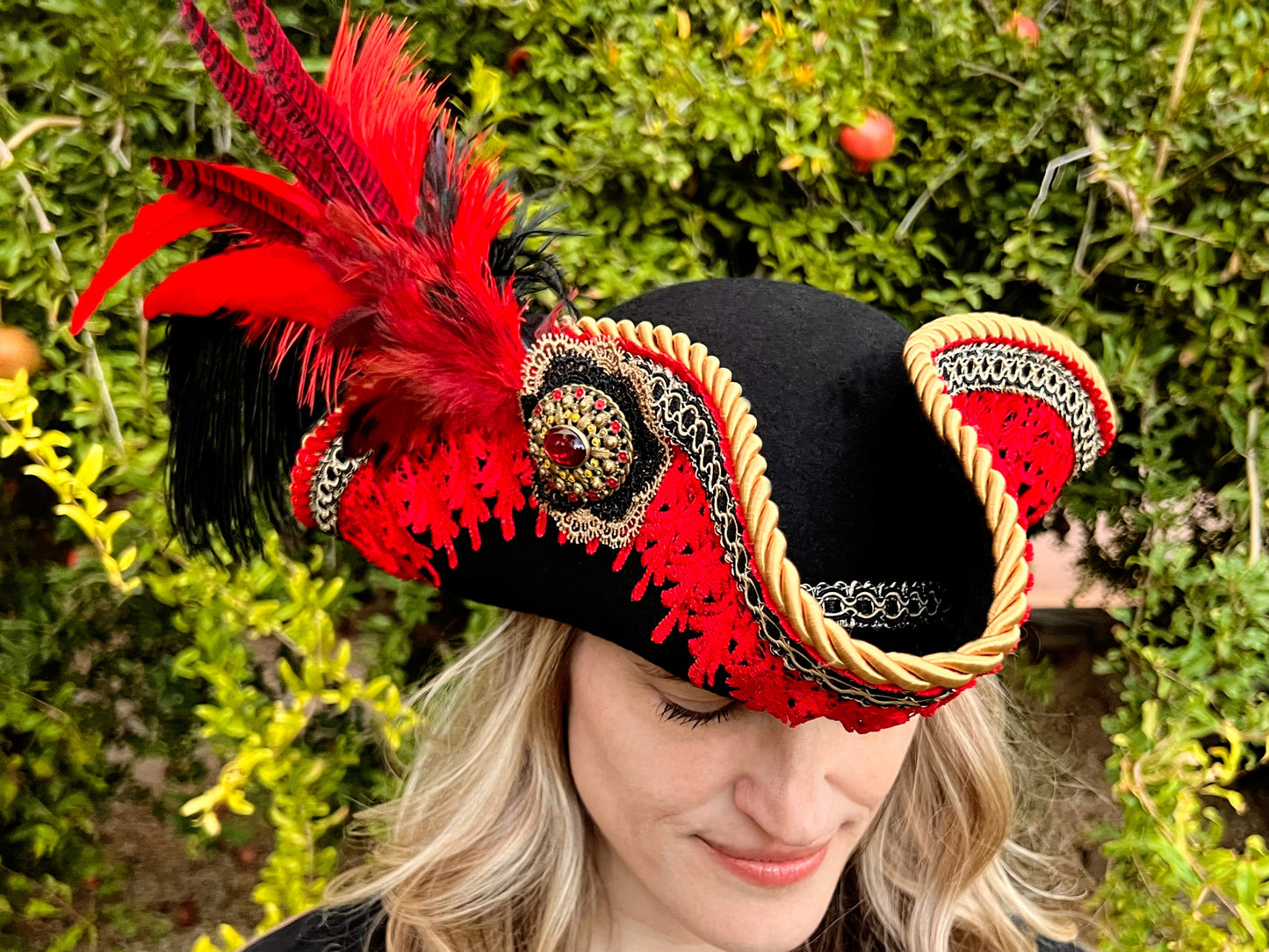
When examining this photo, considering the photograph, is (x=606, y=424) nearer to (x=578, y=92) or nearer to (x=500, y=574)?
(x=500, y=574)

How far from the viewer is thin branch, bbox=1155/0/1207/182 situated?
1.46 m

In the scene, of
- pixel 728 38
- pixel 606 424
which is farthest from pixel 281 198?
pixel 728 38

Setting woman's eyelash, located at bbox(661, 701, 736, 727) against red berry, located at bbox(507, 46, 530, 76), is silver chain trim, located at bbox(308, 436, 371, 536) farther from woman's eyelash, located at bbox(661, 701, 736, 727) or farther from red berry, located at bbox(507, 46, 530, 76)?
red berry, located at bbox(507, 46, 530, 76)

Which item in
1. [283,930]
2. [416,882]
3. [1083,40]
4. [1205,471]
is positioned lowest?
[283,930]

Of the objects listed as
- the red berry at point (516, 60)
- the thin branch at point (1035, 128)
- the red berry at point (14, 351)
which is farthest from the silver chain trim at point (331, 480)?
the thin branch at point (1035, 128)

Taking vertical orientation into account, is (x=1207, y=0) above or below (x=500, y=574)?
above

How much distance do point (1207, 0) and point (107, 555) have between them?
173 centimetres

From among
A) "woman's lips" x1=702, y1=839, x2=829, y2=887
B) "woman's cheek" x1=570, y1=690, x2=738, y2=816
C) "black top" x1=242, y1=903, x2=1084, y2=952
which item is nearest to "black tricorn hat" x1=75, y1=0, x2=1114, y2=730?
"woman's cheek" x1=570, y1=690, x2=738, y2=816

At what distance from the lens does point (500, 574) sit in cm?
99

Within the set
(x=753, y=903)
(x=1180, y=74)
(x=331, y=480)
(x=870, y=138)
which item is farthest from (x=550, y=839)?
(x=1180, y=74)

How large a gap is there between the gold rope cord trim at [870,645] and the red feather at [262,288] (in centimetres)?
43

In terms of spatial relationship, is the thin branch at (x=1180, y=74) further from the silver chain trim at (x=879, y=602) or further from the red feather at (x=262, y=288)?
the red feather at (x=262, y=288)

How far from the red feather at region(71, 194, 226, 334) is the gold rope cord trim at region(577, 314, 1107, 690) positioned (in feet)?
1.86

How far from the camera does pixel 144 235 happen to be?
1.00 m
